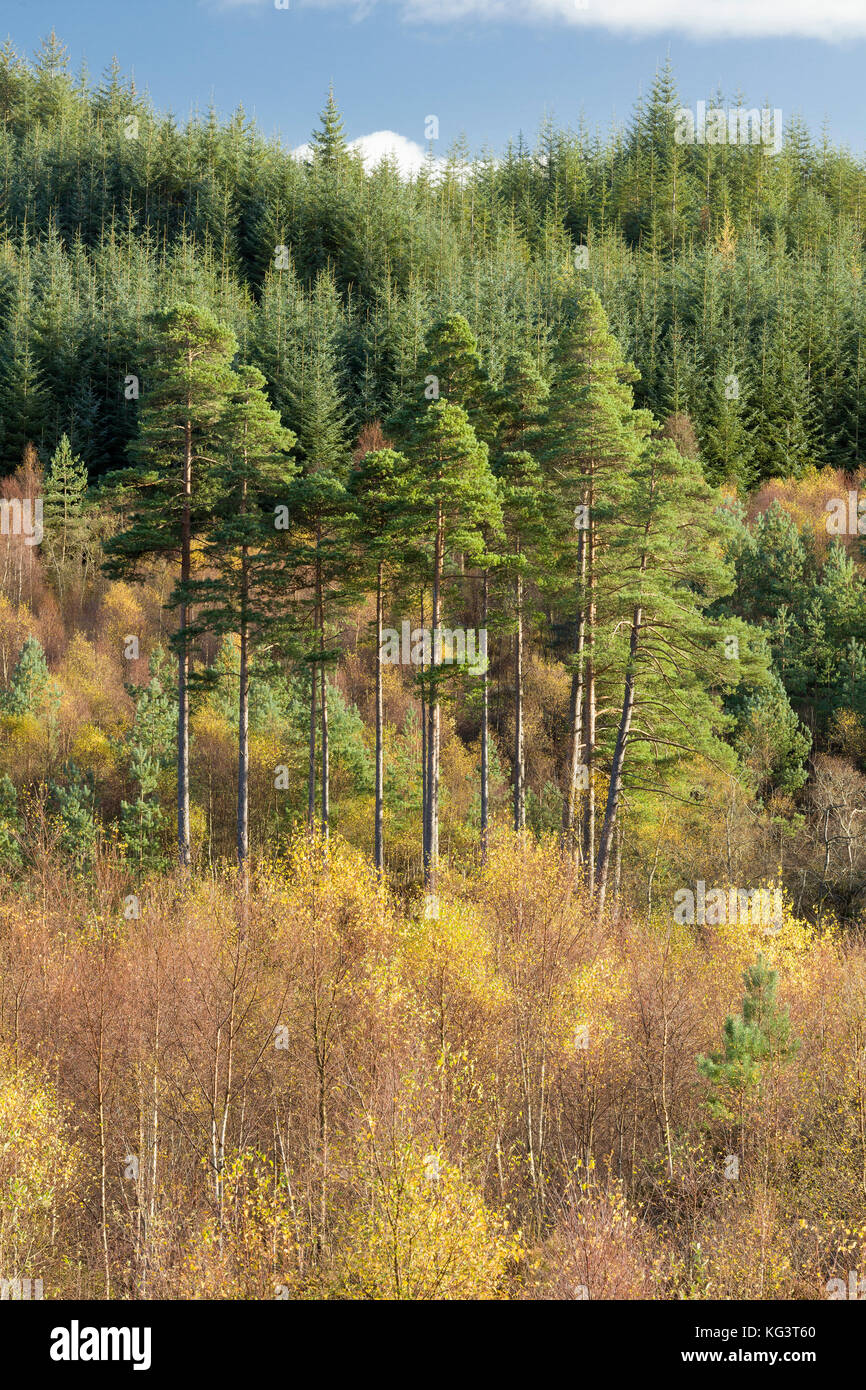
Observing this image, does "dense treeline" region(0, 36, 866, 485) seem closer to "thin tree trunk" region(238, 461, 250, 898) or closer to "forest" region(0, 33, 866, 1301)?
"forest" region(0, 33, 866, 1301)

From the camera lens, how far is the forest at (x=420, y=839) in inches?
803

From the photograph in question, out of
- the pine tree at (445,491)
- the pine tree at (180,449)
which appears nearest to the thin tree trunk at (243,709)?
the pine tree at (180,449)

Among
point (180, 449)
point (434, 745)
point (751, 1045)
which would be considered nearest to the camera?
point (751, 1045)

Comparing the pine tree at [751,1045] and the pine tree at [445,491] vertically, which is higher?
the pine tree at [445,491]

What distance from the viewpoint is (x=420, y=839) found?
138 ft

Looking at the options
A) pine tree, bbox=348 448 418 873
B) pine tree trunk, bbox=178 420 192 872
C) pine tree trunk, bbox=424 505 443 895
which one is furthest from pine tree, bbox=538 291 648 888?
pine tree trunk, bbox=178 420 192 872

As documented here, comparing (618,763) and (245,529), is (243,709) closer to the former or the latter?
(245,529)

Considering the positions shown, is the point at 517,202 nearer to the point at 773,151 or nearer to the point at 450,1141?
the point at 773,151

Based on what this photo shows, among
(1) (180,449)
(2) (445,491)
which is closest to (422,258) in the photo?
(1) (180,449)

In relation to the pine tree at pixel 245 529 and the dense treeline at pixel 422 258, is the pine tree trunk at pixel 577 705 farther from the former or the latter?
the dense treeline at pixel 422 258

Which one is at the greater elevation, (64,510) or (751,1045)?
(64,510)

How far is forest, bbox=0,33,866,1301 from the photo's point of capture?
20.4m

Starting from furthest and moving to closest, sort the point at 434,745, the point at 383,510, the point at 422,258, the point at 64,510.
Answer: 1. the point at 422,258
2. the point at 64,510
3. the point at 434,745
4. the point at 383,510
